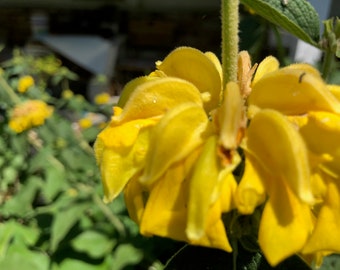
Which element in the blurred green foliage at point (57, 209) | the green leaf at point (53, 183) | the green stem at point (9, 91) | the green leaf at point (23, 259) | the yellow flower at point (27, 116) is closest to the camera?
the green leaf at point (23, 259)

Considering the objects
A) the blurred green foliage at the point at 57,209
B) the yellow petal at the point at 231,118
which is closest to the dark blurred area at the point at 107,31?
the blurred green foliage at the point at 57,209

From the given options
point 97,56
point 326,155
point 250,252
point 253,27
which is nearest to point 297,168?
point 326,155

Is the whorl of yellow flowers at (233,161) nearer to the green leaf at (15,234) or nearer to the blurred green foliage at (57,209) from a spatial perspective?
the blurred green foliage at (57,209)

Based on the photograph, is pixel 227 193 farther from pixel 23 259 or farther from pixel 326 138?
pixel 23 259

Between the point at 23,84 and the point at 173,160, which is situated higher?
the point at 173,160

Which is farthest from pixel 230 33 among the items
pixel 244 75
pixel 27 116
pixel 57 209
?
pixel 27 116

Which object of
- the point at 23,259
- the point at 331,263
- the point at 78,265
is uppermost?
the point at 331,263

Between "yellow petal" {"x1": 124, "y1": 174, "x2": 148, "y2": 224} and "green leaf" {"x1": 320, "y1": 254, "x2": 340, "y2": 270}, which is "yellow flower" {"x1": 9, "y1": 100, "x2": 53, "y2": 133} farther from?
"yellow petal" {"x1": 124, "y1": 174, "x2": 148, "y2": 224}

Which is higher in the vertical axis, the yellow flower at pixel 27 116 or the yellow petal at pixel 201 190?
the yellow petal at pixel 201 190
